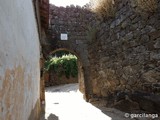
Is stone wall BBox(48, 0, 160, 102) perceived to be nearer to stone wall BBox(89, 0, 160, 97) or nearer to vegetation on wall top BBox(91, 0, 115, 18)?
stone wall BBox(89, 0, 160, 97)

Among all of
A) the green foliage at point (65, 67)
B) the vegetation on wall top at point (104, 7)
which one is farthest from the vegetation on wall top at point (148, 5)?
the green foliage at point (65, 67)

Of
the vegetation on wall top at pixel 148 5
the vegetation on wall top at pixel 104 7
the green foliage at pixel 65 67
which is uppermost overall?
the vegetation on wall top at pixel 104 7

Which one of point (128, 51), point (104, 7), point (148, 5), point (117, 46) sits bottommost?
point (128, 51)

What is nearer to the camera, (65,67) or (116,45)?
(116,45)

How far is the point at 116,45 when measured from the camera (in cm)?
458

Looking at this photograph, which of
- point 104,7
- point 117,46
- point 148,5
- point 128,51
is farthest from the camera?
point 104,7

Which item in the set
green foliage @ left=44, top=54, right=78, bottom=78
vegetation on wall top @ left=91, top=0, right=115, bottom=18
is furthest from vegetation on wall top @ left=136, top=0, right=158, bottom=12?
green foliage @ left=44, top=54, right=78, bottom=78

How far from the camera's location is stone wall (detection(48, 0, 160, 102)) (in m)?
3.38

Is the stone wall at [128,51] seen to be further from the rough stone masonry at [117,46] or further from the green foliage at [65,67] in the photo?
the green foliage at [65,67]

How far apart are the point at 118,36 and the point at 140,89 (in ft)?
4.64

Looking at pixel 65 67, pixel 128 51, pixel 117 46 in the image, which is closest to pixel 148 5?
pixel 128 51

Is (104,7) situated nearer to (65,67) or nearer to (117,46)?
(117,46)

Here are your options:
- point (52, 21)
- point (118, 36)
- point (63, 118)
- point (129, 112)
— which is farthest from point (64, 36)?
point (129, 112)

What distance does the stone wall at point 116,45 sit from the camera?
3.38 m
